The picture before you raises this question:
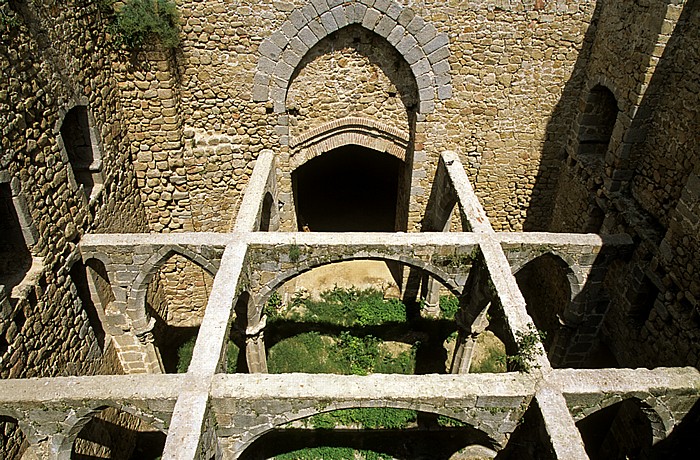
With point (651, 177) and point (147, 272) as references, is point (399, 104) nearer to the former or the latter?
point (651, 177)

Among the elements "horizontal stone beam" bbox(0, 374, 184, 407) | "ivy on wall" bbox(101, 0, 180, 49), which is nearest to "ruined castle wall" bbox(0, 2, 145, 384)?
"ivy on wall" bbox(101, 0, 180, 49)

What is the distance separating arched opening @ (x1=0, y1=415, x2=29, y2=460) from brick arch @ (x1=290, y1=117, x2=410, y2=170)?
5.56 m

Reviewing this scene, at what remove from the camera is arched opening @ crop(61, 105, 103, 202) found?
684 cm

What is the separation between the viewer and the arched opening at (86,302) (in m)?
6.58

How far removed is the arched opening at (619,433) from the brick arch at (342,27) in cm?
552

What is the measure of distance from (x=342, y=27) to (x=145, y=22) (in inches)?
113

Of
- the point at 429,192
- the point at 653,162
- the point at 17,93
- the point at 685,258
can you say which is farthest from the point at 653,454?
the point at 17,93

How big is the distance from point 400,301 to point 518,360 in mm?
5403

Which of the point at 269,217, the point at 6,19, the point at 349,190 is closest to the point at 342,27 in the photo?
the point at 269,217

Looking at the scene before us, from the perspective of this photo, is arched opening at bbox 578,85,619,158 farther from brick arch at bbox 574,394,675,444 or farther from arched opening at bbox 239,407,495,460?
arched opening at bbox 239,407,495,460

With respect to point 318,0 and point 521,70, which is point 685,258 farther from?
point 318,0

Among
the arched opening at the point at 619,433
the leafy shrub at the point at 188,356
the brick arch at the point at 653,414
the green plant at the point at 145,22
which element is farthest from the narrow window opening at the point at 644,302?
the green plant at the point at 145,22

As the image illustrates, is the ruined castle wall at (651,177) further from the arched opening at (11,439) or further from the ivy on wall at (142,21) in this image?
the arched opening at (11,439)

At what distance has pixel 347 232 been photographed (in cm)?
732
